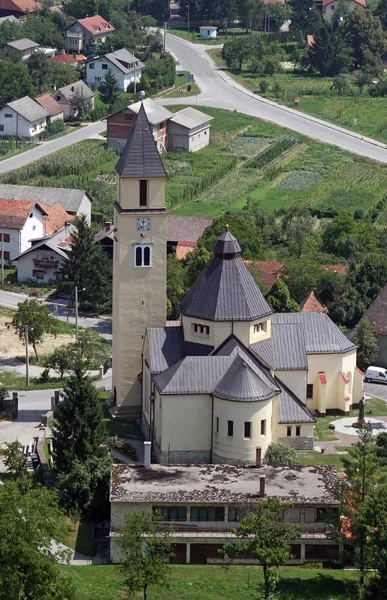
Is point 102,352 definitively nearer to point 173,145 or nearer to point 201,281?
point 201,281

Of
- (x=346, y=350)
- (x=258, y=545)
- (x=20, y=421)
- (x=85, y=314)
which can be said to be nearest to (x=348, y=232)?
(x=85, y=314)

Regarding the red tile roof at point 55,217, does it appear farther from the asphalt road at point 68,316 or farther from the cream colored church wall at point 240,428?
the cream colored church wall at point 240,428

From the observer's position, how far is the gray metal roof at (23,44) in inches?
6544

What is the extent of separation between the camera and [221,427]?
70.9 metres

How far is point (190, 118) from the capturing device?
468ft

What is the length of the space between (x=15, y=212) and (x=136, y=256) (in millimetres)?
34227

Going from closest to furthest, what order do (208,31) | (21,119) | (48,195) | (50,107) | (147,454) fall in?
(147,454) < (48,195) < (21,119) < (50,107) < (208,31)

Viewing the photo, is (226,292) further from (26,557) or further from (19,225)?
(19,225)

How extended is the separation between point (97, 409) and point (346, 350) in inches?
625

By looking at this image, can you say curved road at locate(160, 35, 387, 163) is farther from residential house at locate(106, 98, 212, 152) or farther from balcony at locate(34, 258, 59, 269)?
balcony at locate(34, 258, 59, 269)

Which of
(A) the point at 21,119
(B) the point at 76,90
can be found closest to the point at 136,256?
(A) the point at 21,119

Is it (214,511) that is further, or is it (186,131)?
(186,131)

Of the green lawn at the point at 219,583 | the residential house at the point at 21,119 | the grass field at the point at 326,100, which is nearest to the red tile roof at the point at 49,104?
the residential house at the point at 21,119

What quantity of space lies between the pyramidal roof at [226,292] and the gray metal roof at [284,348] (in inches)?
77.4
